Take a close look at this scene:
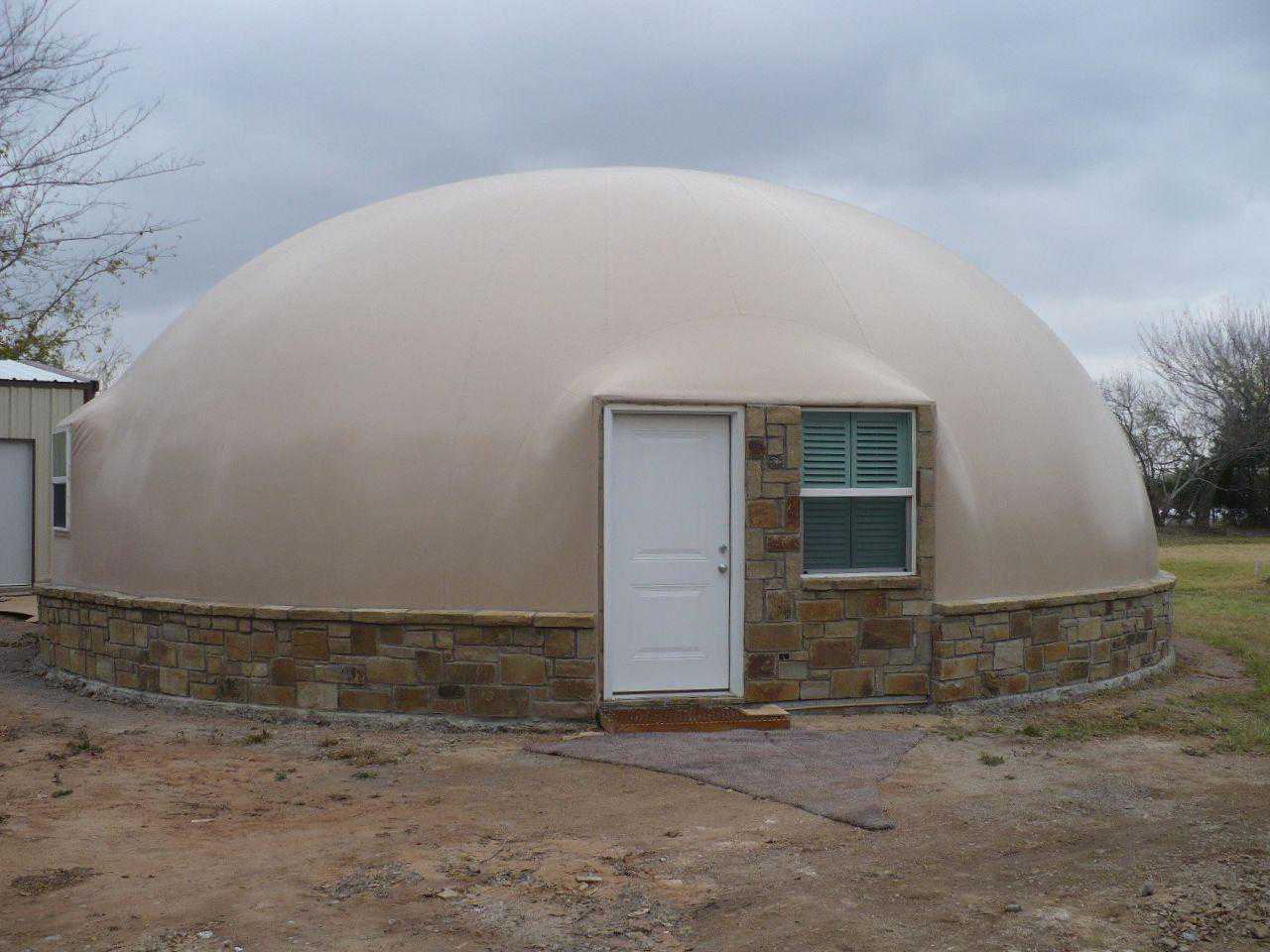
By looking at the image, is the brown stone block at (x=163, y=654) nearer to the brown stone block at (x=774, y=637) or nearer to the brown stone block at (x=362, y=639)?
the brown stone block at (x=362, y=639)

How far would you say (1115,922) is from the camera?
467 cm

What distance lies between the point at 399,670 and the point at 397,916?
11.6 feet

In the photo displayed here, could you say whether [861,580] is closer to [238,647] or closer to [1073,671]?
[1073,671]

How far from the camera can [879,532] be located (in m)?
8.65

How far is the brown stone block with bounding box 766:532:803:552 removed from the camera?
8.35 meters

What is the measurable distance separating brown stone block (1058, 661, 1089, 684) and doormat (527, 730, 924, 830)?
188cm

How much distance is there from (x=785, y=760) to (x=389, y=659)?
2.86 m

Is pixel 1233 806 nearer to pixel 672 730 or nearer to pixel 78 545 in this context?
pixel 672 730

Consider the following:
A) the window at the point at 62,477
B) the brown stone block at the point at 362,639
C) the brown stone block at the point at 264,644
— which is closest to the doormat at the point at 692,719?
the brown stone block at the point at 362,639

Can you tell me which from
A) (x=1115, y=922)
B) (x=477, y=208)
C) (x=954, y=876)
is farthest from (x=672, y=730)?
(x=477, y=208)

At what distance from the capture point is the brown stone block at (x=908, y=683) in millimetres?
8555

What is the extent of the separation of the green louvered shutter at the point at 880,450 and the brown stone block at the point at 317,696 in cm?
404

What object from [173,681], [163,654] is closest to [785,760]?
[173,681]

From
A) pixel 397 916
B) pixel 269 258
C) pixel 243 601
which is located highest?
pixel 269 258
